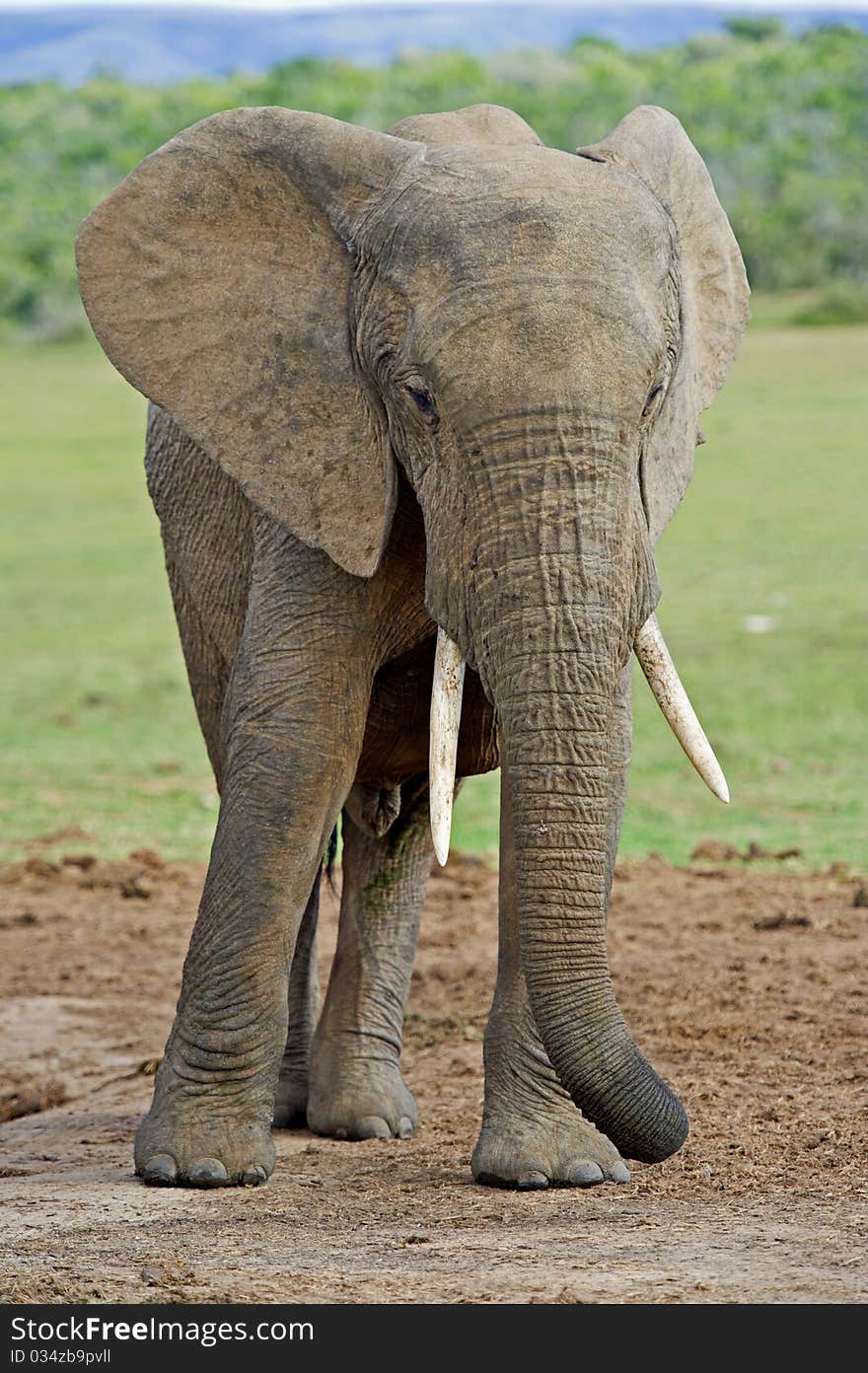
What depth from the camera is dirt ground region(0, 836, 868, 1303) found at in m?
3.98

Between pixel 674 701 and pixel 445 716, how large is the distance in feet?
1.70

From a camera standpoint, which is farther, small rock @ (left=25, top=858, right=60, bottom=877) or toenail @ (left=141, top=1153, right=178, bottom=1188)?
small rock @ (left=25, top=858, right=60, bottom=877)

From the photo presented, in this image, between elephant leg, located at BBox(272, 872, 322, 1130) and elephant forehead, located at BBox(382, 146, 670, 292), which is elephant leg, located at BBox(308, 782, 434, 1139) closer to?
elephant leg, located at BBox(272, 872, 322, 1130)

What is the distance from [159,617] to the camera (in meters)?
16.0

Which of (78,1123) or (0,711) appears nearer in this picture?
(78,1123)

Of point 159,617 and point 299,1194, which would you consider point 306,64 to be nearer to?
point 159,617

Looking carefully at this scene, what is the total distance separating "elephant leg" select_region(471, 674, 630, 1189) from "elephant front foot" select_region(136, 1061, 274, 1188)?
1.67 ft

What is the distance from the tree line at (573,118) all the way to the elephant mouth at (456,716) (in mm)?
24720

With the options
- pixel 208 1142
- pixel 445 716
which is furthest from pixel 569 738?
pixel 208 1142

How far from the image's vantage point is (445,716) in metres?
4.65

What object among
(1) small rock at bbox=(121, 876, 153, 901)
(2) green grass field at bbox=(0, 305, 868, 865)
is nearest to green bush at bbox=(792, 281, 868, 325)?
(2) green grass field at bbox=(0, 305, 868, 865)

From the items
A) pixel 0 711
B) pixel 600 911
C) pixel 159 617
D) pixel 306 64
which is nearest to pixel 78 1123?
pixel 600 911

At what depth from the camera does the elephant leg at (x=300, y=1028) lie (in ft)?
20.1

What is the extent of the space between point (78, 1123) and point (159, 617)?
33.4 feet
